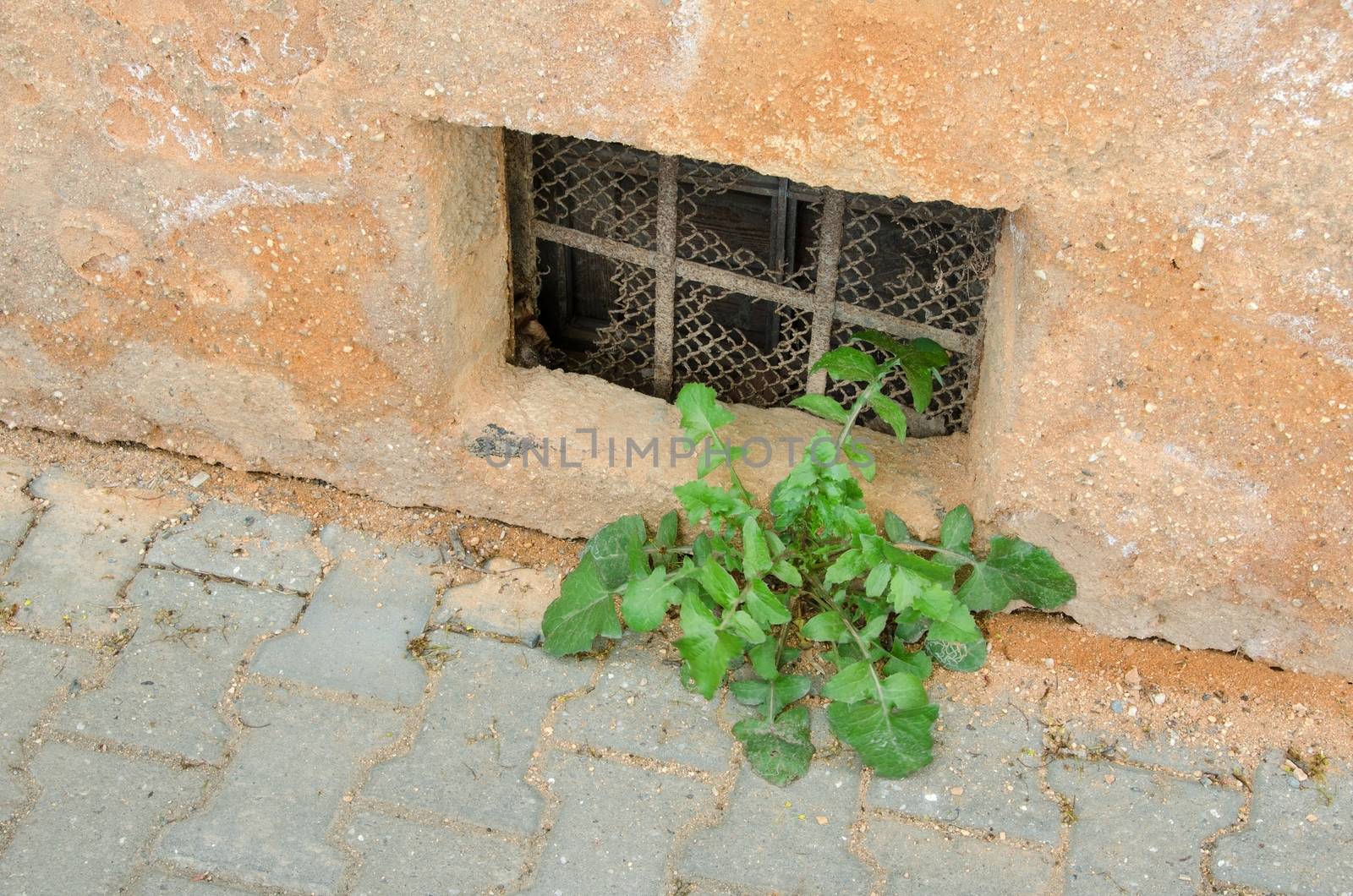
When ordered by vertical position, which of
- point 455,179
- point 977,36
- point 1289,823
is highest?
point 977,36

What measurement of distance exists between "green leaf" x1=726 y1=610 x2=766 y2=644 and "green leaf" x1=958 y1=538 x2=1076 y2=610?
0.39 m

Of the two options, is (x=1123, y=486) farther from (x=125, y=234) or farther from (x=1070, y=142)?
(x=125, y=234)

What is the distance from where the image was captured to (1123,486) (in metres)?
2.17

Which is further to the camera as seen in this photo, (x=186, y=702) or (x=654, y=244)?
(x=654, y=244)

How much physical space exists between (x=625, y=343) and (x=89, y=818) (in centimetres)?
131

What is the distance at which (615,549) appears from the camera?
2432mm

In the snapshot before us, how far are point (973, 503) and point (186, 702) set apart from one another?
1.44 metres

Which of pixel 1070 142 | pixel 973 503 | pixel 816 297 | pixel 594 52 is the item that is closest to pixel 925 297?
pixel 816 297

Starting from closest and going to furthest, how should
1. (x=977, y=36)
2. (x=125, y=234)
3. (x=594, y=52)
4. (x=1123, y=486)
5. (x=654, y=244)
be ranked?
(x=977, y=36) → (x=594, y=52) → (x=1123, y=486) → (x=125, y=234) → (x=654, y=244)

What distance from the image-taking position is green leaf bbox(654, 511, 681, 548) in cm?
244

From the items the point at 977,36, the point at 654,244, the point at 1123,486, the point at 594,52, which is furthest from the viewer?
the point at 654,244

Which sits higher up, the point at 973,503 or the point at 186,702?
the point at 973,503

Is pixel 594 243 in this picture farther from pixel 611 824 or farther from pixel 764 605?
pixel 611 824

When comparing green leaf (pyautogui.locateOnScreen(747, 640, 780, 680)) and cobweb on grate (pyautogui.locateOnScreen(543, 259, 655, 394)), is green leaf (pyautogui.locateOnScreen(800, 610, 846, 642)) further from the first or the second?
cobweb on grate (pyautogui.locateOnScreen(543, 259, 655, 394))
